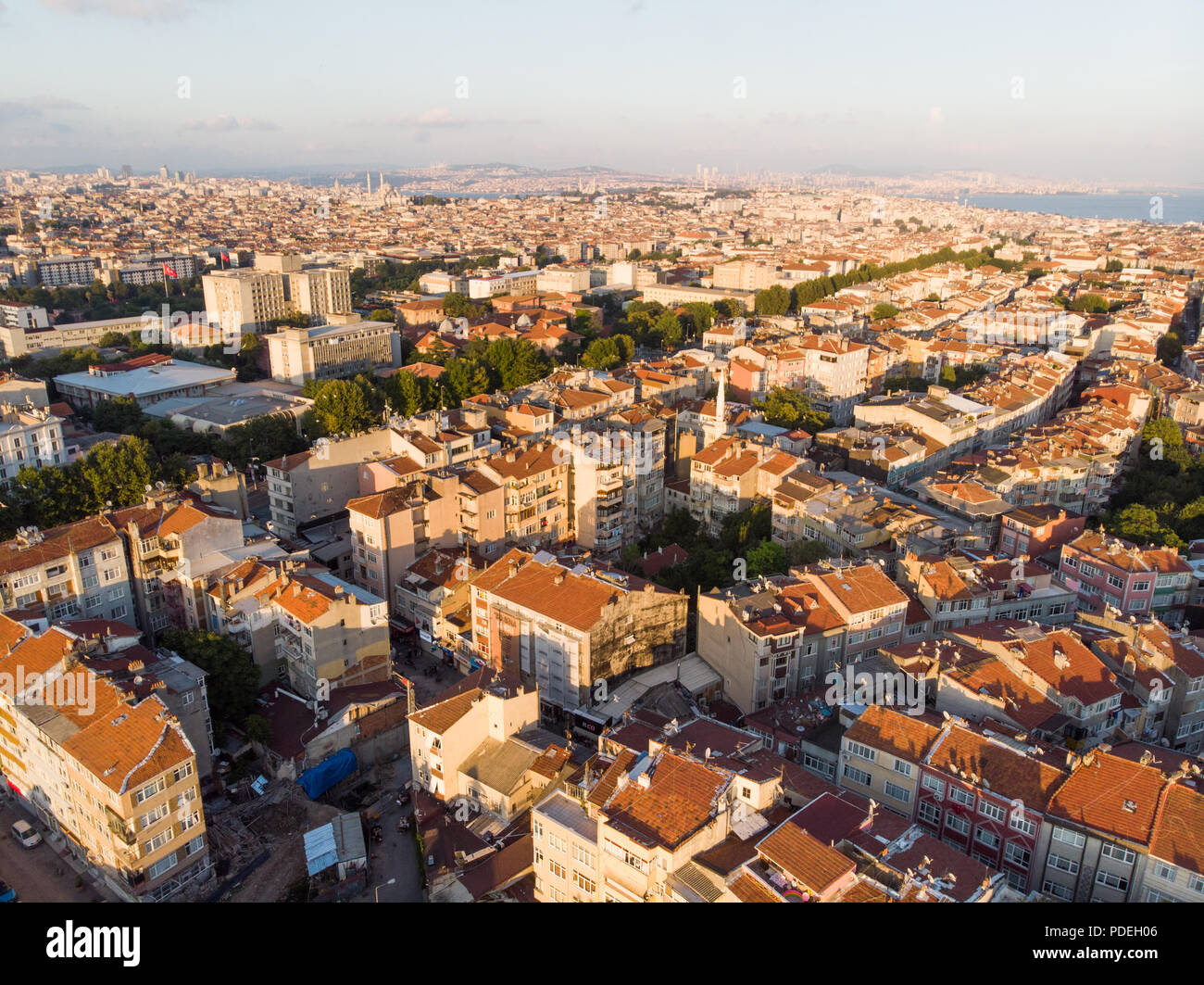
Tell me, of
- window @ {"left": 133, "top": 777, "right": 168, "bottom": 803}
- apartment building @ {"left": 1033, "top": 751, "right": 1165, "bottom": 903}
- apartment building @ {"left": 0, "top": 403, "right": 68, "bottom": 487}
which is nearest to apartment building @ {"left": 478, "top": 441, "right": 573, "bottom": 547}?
window @ {"left": 133, "top": 777, "right": 168, "bottom": 803}

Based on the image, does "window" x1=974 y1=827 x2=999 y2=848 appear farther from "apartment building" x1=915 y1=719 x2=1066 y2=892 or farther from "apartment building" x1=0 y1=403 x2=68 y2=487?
"apartment building" x1=0 y1=403 x2=68 y2=487

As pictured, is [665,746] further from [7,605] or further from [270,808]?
[7,605]

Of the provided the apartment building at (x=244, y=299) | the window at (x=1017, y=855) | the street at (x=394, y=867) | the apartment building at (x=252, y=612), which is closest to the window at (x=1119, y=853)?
the window at (x=1017, y=855)

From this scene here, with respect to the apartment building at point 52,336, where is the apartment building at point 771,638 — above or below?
below

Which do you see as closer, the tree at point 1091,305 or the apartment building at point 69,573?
the apartment building at point 69,573

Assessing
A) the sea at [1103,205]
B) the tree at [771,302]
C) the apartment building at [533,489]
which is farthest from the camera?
the sea at [1103,205]

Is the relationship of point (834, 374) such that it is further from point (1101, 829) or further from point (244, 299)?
point (244, 299)

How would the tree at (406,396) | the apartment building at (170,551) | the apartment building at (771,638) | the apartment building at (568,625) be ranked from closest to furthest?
the apartment building at (771,638), the apartment building at (568,625), the apartment building at (170,551), the tree at (406,396)

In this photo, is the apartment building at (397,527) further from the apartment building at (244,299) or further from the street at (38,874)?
the apartment building at (244,299)
